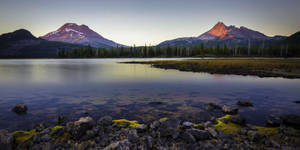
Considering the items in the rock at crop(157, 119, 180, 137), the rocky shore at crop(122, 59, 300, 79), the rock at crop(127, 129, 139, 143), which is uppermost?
the rocky shore at crop(122, 59, 300, 79)

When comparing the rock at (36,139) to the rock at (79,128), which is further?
the rock at (79,128)

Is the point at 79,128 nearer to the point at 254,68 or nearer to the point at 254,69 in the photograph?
the point at 254,69

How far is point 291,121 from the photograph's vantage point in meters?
9.78

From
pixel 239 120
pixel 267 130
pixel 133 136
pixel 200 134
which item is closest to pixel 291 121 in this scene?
pixel 267 130

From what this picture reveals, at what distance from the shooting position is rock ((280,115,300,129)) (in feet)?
31.3

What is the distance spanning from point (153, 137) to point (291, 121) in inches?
346

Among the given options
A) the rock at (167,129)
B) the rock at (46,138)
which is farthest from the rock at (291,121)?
the rock at (46,138)

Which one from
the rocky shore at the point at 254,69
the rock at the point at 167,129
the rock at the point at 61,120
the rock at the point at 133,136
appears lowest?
the rock at the point at 61,120

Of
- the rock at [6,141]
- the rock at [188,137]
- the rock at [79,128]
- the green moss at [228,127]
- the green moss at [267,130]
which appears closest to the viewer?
the rock at [6,141]

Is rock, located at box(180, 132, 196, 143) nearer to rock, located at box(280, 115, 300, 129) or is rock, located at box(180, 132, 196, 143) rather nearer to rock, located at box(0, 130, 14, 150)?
rock, located at box(280, 115, 300, 129)

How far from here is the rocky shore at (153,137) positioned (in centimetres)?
747

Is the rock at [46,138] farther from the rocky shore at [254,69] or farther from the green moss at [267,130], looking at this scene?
the rocky shore at [254,69]

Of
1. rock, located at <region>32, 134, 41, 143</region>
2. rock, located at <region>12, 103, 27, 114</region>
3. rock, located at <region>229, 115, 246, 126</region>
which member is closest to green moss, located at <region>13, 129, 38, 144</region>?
rock, located at <region>32, 134, 41, 143</region>

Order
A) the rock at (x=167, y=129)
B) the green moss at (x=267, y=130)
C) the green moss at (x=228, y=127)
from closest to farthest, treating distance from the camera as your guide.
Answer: the rock at (x=167, y=129) < the green moss at (x=267, y=130) < the green moss at (x=228, y=127)
